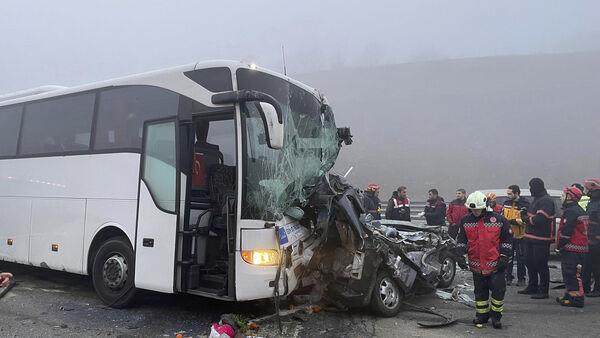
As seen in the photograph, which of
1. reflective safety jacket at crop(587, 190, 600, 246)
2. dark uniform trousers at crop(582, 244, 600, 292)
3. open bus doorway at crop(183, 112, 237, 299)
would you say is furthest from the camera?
dark uniform trousers at crop(582, 244, 600, 292)

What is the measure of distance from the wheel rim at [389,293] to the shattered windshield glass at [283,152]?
1640 mm

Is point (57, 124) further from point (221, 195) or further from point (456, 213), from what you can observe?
point (456, 213)

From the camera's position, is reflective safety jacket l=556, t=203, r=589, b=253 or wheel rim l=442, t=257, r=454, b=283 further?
wheel rim l=442, t=257, r=454, b=283

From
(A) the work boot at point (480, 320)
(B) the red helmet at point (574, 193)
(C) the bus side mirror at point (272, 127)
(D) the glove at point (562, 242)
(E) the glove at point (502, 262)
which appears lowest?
(A) the work boot at point (480, 320)

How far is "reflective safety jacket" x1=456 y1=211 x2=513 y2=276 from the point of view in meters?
6.07

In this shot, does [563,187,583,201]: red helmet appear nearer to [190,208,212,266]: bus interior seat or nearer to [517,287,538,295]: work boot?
[517,287,538,295]: work boot

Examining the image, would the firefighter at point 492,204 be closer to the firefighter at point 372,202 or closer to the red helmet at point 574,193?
the red helmet at point 574,193

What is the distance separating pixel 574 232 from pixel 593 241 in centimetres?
64

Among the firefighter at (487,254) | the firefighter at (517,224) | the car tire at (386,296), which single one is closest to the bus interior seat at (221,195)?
the car tire at (386,296)

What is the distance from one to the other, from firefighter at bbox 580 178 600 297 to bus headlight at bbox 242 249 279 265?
5.33 meters

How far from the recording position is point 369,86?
7525 cm

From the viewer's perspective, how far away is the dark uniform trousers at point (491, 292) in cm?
605

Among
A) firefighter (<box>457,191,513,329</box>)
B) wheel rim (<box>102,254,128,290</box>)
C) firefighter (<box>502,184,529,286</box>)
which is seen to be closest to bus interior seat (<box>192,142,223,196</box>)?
wheel rim (<box>102,254,128,290</box>)

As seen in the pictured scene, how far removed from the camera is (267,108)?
17.0ft
